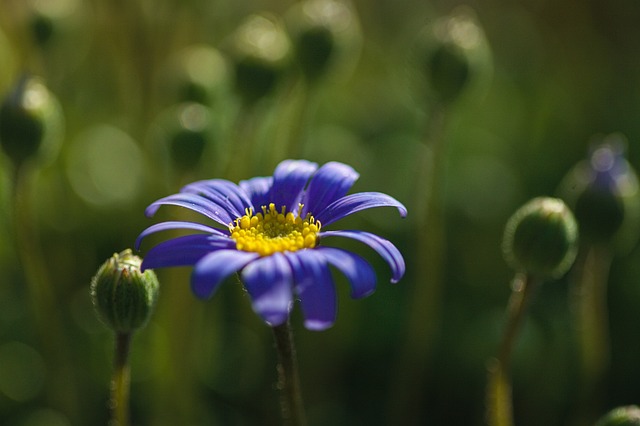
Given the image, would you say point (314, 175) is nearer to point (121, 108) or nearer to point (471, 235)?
point (471, 235)

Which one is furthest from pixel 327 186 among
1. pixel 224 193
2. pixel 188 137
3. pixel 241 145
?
pixel 241 145

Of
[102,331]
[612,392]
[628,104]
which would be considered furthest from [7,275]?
[628,104]

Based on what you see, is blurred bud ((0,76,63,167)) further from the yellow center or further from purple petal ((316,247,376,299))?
purple petal ((316,247,376,299))

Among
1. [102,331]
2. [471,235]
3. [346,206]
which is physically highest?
[346,206]

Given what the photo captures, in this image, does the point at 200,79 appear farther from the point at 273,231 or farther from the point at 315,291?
the point at 315,291

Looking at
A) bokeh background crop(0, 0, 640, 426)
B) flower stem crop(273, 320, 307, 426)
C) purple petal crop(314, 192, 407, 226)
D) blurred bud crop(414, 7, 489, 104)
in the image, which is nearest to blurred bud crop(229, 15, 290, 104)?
bokeh background crop(0, 0, 640, 426)

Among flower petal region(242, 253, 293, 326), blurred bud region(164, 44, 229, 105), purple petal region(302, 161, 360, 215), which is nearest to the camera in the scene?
flower petal region(242, 253, 293, 326)

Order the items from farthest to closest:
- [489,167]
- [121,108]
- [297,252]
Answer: [121,108]
[489,167]
[297,252]
